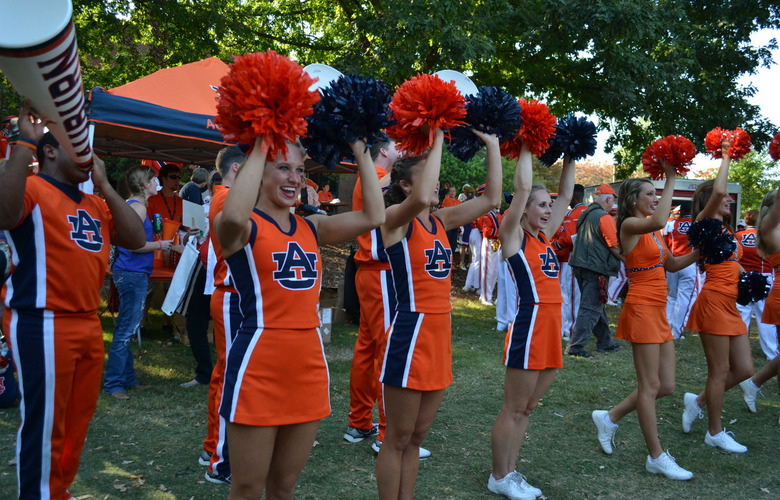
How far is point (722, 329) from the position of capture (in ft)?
16.2

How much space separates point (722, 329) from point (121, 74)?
1401cm

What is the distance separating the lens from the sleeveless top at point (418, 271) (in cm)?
339

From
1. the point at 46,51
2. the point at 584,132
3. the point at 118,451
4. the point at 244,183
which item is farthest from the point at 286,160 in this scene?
the point at 118,451

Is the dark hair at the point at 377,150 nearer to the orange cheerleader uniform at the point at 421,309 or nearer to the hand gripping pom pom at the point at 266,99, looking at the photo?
the orange cheerleader uniform at the point at 421,309

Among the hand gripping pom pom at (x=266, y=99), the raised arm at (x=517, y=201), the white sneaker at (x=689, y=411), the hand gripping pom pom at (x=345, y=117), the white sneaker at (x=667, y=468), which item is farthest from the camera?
the white sneaker at (x=689, y=411)

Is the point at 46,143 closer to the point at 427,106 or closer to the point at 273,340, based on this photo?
the point at 273,340

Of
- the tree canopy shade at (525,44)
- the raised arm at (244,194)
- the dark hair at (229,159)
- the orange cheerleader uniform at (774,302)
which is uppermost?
the tree canopy shade at (525,44)

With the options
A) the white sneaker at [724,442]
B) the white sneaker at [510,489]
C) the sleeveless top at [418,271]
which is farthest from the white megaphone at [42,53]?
the white sneaker at [724,442]

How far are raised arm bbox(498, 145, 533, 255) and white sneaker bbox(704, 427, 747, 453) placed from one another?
264 centimetres

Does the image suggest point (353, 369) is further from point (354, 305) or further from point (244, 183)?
point (354, 305)

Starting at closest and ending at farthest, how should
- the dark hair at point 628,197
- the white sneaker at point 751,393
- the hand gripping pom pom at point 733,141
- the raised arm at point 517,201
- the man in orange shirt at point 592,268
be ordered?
1. the raised arm at point 517,201
2. the dark hair at point 628,197
3. the hand gripping pom pom at point 733,141
4. the white sneaker at point 751,393
5. the man in orange shirt at point 592,268

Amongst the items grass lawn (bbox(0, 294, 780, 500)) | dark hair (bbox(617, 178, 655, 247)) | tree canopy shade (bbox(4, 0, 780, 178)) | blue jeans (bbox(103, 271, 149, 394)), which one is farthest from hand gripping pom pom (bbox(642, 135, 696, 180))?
tree canopy shade (bbox(4, 0, 780, 178))

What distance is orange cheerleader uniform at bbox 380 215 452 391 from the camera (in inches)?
128

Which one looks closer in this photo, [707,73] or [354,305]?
[354,305]
